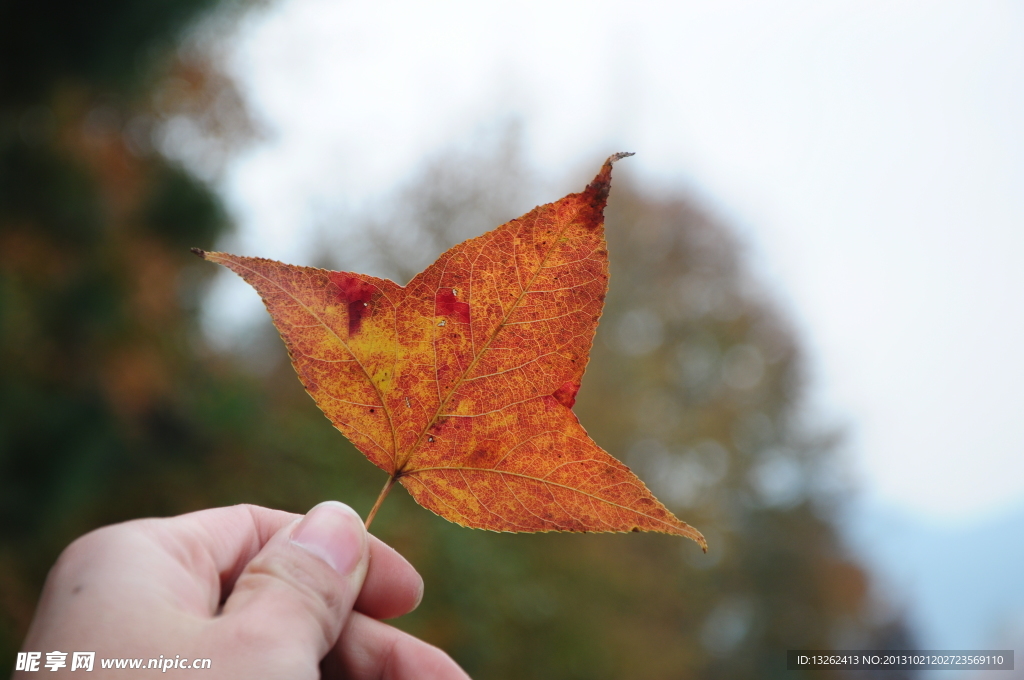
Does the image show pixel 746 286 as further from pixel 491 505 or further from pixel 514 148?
pixel 491 505

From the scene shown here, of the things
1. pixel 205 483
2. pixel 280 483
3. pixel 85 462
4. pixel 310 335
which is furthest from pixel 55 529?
pixel 310 335

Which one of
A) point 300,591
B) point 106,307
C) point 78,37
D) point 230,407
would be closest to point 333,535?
point 300,591

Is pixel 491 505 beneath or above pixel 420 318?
beneath

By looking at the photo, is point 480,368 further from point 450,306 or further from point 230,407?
point 230,407

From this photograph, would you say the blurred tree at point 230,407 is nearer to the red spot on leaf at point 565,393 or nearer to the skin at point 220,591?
the skin at point 220,591

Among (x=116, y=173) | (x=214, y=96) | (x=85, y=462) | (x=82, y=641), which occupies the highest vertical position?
(x=214, y=96)

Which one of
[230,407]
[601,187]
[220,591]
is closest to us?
[601,187]
